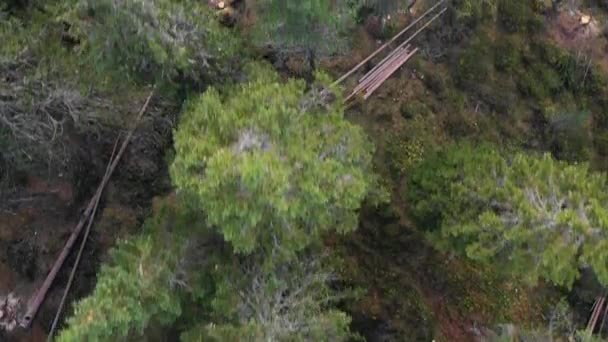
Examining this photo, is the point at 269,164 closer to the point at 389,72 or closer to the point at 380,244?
the point at 380,244

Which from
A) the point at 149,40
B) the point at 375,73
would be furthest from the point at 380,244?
the point at 149,40

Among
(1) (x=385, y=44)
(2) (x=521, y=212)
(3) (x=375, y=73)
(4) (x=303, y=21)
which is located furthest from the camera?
(1) (x=385, y=44)

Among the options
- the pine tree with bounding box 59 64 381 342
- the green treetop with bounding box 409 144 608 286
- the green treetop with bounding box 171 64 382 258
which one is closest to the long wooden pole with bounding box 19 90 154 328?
the pine tree with bounding box 59 64 381 342

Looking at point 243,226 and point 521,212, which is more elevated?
point 521,212

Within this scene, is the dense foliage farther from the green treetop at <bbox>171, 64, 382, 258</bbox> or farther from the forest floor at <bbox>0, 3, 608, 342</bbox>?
the forest floor at <bbox>0, 3, 608, 342</bbox>

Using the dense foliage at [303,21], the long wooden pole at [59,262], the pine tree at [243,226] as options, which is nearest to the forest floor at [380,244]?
the long wooden pole at [59,262]
